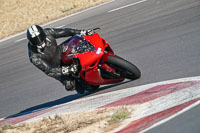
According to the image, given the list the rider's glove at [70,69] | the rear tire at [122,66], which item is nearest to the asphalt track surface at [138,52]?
the rear tire at [122,66]

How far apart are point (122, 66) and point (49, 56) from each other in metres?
1.31

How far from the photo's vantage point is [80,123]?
5949 mm

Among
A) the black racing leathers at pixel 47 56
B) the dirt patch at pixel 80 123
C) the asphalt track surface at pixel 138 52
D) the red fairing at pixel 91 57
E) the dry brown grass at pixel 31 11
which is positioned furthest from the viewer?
the dry brown grass at pixel 31 11

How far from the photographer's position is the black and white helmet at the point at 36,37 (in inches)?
271

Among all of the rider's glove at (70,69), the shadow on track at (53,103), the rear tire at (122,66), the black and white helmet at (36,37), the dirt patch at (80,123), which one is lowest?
the shadow on track at (53,103)

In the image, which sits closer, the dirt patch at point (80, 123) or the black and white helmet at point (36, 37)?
the dirt patch at point (80, 123)

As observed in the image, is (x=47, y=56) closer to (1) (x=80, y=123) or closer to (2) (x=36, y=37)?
(2) (x=36, y=37)

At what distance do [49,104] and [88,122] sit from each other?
2.71 metres

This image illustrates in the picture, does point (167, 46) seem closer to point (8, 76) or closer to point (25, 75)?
point (25, 75)

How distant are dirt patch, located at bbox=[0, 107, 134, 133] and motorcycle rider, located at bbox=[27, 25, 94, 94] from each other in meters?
0.76

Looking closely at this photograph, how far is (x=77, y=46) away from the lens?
702cm

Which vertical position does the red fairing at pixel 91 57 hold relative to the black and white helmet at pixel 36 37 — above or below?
below

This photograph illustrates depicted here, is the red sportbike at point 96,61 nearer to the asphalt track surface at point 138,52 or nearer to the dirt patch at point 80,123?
the asphalt track surface at point 138,52

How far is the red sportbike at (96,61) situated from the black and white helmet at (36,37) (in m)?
0.43
